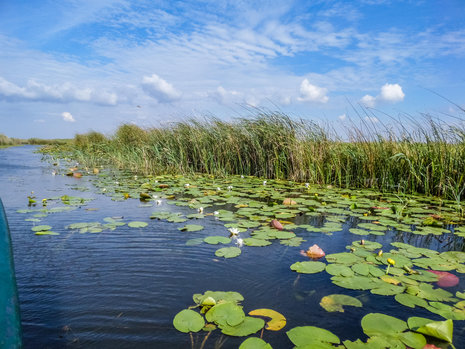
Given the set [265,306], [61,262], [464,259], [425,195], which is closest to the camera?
[265,306]

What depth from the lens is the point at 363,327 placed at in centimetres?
141

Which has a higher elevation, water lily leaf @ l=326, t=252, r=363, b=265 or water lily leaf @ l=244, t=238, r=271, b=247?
water lily leaf @ l=244, t=238, r=271, b=247

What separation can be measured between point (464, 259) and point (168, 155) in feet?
22.7

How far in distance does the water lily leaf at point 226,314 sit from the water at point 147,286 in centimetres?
8

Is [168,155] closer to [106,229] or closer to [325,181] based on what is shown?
[325,181]

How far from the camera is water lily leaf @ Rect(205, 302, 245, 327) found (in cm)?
142

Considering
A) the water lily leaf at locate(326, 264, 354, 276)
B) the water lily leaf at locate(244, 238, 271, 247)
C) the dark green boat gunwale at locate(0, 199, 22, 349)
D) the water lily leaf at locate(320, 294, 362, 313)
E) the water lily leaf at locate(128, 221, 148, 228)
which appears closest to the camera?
the dark green boat gunwale at locate(0, 199, 22, 349)

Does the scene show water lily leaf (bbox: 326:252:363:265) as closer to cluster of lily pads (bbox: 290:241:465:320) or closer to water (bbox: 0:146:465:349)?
cluster of lily pads (bbox: 290:241:465:320)

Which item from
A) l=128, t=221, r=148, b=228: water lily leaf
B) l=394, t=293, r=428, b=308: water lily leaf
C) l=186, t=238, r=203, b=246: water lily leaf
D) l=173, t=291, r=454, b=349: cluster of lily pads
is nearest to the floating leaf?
l=173, t=291, r=454, b=349: cluster of lily pads

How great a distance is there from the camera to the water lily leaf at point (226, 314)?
1.42 m

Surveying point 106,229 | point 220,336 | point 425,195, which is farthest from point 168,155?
point 220,336

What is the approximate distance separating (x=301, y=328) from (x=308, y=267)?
2.41 feet

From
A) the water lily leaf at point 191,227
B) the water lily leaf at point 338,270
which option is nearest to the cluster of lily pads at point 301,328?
the water lily leaf at point 338,270

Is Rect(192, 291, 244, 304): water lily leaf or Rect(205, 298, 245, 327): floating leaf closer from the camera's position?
Rect(205, 298, 245, 327): floating leaf
